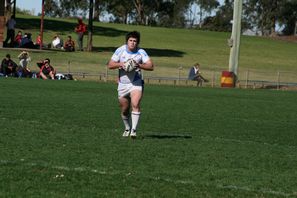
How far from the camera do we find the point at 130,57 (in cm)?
1259

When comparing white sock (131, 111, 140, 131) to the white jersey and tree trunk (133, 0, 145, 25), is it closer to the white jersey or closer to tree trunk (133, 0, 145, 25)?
the white jersey

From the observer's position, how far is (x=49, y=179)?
8.52m

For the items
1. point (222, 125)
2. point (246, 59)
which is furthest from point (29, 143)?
point (246, 59)

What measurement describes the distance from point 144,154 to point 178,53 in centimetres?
5679

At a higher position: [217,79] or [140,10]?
[140,10]

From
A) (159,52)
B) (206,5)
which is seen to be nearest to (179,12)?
(206,5)

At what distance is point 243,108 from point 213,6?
405ft

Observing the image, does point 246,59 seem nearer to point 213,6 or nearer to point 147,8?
point 147,8

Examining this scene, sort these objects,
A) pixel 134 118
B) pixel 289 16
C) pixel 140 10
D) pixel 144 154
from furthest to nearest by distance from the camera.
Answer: pixel 289 16, pixel 140 10, pixel 134 118, pixel 144 154

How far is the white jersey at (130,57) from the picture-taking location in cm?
1261

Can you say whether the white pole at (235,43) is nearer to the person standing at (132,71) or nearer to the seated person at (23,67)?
the seated person at (23,67)

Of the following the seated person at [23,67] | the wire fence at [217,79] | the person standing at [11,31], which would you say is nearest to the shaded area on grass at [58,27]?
the person standing at [11,31]

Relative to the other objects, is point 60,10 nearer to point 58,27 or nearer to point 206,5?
point 206,5

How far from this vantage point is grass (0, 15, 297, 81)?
1906 inches
